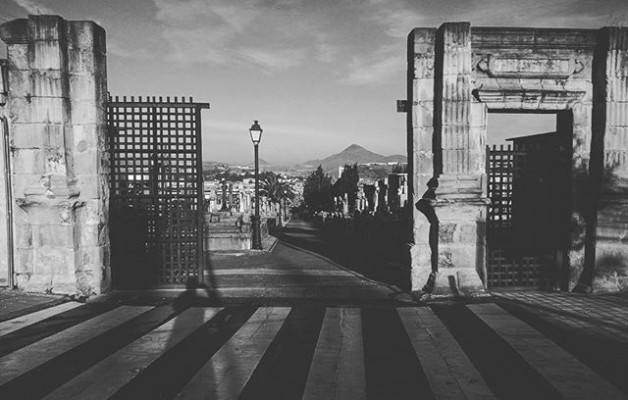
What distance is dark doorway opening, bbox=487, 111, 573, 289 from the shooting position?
8289mm

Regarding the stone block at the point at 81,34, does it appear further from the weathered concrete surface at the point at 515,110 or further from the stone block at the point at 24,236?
the weathered concrete surface at the point at 515,110

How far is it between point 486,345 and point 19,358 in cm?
563

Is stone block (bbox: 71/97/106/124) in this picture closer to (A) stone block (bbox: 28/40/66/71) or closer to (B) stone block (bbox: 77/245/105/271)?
(A) stone block (bbox: 28/40/66/71)

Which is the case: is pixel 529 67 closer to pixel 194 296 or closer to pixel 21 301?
pixel 194 296

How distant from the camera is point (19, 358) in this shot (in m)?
4.74

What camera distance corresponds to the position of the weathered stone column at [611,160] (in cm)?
776

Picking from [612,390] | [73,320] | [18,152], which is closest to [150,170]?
[18,152]

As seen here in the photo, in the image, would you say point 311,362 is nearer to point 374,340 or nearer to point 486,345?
point 374,340

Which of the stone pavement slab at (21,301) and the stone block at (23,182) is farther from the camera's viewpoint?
the stone block at (23,182)

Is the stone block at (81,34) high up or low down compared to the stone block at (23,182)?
up

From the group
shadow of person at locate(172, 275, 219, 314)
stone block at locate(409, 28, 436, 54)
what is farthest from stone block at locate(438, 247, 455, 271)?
shadow of person at locate(172, 275, 219, 314)

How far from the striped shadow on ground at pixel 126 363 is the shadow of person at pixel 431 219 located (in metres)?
4.20

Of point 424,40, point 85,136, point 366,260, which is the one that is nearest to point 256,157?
point 366,260

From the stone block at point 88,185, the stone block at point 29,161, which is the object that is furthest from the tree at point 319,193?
the stone block at point 29,161
